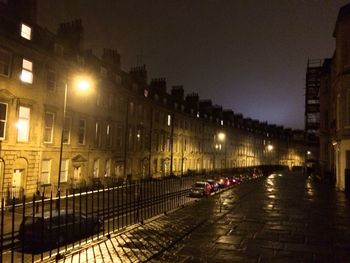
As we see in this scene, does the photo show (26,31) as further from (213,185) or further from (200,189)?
(213,185)

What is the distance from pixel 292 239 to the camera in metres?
9.57

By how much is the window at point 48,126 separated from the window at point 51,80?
2.15m

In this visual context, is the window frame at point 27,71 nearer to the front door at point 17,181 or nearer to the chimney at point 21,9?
the chimney at point 21,9

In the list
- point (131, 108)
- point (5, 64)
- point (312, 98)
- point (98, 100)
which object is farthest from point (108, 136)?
point (312, 98)

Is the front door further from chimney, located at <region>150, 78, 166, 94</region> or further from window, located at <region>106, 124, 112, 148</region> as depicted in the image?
chimney, located at <region>150, 78, 166, 94</region>

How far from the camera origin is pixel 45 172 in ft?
86.1

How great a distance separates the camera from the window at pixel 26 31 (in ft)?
80.1

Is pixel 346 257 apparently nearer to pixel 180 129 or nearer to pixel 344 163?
pixel 344 163

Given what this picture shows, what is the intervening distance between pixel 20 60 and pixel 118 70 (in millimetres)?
16487

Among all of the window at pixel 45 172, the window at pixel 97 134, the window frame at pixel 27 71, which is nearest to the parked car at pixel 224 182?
the window at pixel 97 134

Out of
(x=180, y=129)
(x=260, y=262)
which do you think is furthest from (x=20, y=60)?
(x=180, y=129)

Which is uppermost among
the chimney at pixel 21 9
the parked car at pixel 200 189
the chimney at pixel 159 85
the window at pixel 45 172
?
the chimney at pixel 159 85

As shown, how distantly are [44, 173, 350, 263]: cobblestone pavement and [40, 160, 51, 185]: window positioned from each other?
15867 millimetres

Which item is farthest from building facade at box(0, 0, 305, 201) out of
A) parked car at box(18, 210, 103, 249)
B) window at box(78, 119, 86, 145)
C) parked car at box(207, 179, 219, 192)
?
parked car at box(207, 179, 219, 192)
